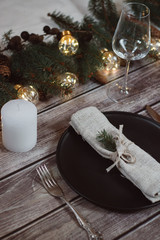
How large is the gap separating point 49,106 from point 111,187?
35 cm

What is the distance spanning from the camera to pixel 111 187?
0.74 metres

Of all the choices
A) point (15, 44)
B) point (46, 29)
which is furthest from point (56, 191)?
point (46, 29)

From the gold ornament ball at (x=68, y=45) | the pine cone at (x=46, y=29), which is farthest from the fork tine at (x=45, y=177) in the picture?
the pine cone at (x=46, y=29)

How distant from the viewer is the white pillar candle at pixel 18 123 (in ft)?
2.50

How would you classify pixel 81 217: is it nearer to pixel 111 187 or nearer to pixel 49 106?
pixel 111 187

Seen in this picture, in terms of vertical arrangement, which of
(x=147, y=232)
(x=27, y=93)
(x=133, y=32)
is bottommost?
(x=147, y=232)

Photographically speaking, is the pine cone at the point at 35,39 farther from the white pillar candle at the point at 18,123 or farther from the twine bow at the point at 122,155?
the twine bow at the point at 122,155

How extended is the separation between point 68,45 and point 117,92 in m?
0.22

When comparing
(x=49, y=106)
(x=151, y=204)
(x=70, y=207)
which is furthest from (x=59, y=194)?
(x=49, y=106)

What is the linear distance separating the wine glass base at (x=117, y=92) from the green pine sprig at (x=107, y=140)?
0.25 m

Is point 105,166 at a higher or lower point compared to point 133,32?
lower

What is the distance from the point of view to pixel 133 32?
0.90 meters

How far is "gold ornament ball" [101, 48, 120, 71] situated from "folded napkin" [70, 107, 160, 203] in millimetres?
311

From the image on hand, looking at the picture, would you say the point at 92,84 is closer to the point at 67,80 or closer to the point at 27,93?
the point at 67,80
